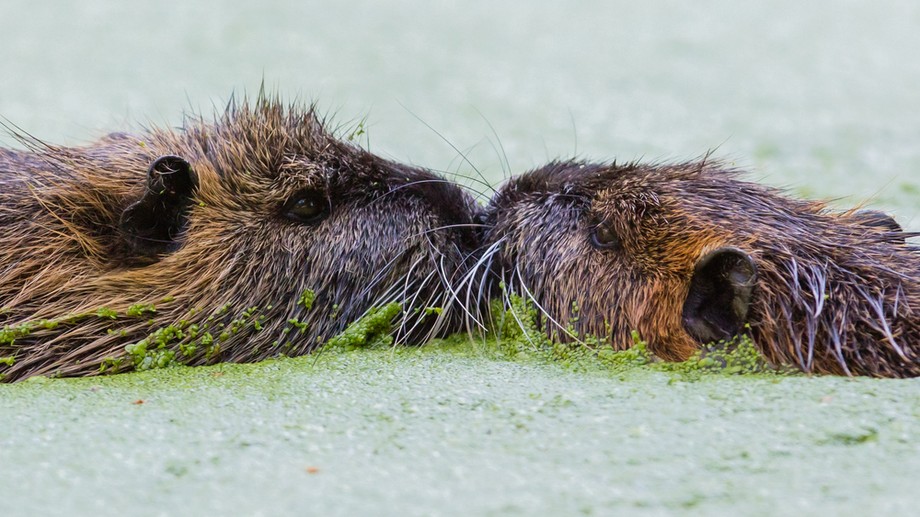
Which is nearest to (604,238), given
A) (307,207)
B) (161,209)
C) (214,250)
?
(307,207)

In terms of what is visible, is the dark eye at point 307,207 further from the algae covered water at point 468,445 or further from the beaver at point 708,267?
the algae covered water at point 468,445

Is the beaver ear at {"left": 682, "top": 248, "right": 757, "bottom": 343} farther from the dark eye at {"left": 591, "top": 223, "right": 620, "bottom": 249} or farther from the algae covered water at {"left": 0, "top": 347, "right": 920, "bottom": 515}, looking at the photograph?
the dark eye at {"left": 591, "top": 223, "right": 620, "bottom": 249}

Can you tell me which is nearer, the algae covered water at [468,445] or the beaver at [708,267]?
the algae covered water at [468,445]

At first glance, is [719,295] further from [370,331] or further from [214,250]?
[214,250]

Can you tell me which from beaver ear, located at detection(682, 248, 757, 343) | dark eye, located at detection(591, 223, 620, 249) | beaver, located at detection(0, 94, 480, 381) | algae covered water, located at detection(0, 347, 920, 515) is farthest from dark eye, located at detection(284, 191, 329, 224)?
beaver ear, located at detection(682, 248, 757, 343)

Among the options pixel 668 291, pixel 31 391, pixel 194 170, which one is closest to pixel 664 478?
pixel 668 291

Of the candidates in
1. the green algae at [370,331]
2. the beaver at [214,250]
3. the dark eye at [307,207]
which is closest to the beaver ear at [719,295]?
the beaver at [214,250]
